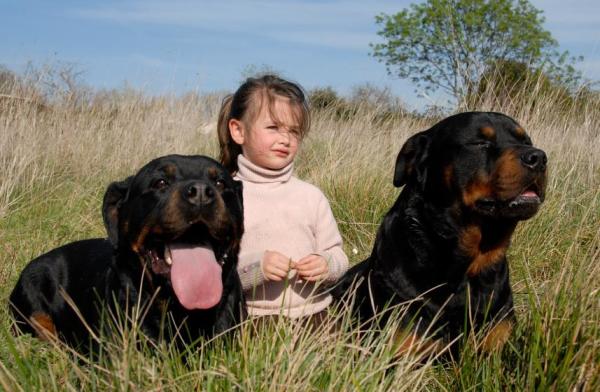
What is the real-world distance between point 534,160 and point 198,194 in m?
1.49

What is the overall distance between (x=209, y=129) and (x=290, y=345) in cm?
772

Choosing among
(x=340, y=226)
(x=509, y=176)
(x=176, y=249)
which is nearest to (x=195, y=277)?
(x=176, y=249)

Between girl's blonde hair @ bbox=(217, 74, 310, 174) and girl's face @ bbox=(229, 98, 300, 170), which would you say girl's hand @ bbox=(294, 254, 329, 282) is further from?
girl's blonde hair @ bbox=(217, 74, 310, 174)

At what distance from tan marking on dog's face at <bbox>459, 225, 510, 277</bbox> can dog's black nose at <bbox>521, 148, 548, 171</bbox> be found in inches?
15.4

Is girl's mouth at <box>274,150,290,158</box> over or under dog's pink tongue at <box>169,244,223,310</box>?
over

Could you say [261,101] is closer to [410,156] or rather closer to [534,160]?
[410,156]

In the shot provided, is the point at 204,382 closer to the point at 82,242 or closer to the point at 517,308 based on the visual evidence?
the point at 517,308

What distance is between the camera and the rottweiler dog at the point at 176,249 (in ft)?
9.55

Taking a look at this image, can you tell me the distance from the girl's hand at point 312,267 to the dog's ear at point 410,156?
1.84ft

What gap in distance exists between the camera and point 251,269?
367cm

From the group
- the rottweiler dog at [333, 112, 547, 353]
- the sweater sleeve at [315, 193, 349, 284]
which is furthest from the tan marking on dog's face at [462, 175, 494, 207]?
the sweater sleeve at [315, 193, 349, 284]

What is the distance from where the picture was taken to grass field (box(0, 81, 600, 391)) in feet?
7.22

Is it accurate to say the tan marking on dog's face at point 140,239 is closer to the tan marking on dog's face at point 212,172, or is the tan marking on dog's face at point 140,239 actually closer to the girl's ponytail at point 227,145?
the tan marking on dog's face at point 212,172

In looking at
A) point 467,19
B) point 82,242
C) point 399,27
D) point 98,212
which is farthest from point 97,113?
point 399,27
